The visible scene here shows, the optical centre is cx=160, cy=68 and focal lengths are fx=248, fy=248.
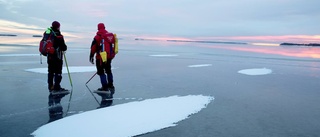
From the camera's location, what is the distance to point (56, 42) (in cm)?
632

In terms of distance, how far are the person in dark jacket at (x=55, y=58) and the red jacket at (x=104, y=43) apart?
2.40 ft

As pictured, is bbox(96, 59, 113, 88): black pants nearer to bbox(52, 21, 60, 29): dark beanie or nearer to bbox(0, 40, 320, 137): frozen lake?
bbox(0, 40, 320, 137): frozen lake

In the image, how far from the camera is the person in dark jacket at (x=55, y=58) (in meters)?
6.26

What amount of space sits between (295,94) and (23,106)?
6.77 metres

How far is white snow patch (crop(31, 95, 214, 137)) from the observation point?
3.75m

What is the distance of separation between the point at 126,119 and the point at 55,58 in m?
3.19

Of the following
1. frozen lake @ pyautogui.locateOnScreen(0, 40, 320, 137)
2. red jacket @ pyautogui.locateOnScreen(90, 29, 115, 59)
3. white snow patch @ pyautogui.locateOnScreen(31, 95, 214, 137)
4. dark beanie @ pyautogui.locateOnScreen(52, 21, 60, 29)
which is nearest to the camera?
white snow patch @ pyautogui.locateOnScreen(31, 95, 214, 137)

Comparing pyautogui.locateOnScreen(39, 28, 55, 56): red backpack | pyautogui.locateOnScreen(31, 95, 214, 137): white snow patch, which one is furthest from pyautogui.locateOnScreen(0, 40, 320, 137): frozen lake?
pyautogui.locateOnScreen(39, 28, 55, 56): red backpack

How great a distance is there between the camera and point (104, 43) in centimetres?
664

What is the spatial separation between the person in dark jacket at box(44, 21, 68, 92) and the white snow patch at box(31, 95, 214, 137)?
7.01 feet

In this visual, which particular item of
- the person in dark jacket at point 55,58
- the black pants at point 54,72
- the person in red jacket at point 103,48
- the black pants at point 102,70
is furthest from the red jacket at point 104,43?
the black pants at point 54,72

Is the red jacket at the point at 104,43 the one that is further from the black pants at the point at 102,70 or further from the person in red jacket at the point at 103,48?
the black pants at the point at 102,70

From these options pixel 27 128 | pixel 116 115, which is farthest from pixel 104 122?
pixel 27 128

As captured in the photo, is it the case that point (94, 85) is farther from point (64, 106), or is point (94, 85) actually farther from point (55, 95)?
point (64, 106)
